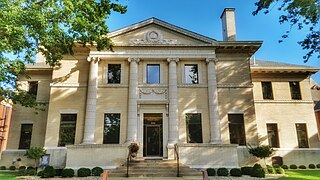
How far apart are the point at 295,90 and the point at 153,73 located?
1250cm

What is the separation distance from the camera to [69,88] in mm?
18344

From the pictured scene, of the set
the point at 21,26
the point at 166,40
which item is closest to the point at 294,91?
the point at 166,40

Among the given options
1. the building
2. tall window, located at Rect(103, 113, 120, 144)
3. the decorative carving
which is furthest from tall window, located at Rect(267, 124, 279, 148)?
tall window, located at Rect(103, 113, 120, 144)

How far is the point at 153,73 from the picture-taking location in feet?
62.3

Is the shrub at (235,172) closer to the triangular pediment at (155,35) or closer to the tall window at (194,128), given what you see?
the tall window at (194,128)

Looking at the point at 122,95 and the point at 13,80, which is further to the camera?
the point at 122,95

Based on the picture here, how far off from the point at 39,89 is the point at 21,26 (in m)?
10.6

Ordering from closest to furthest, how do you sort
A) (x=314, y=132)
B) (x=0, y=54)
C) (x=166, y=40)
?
(x=0, y=54), (x=166, y=40), (x=314, y=132)

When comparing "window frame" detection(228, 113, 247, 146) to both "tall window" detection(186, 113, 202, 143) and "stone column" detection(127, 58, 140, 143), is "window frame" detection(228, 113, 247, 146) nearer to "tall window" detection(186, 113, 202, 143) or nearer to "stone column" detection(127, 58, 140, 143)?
"tall window" detection(186, 113, 202, 143)

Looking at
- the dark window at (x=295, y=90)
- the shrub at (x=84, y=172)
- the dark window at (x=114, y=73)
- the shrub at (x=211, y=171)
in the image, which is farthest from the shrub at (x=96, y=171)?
the dark window at (x=295, y=90)

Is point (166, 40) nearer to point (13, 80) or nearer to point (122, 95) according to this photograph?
point (122, 95)

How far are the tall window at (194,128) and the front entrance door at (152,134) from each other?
2050mm

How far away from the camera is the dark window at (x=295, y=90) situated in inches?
835

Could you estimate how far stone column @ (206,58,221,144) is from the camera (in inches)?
682
